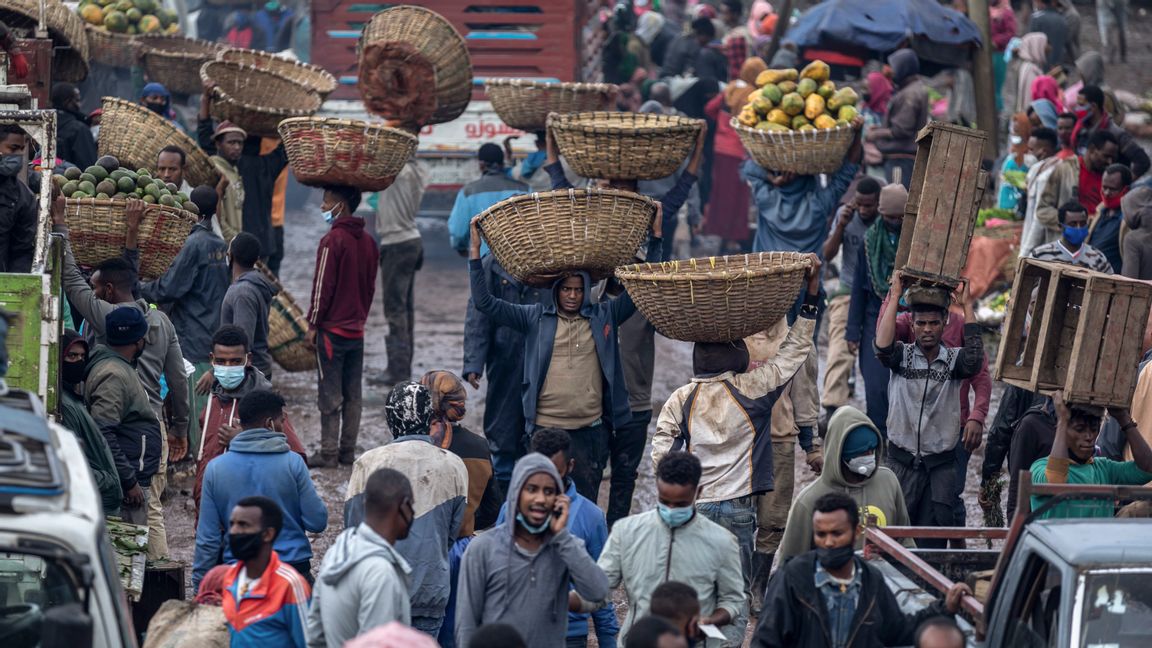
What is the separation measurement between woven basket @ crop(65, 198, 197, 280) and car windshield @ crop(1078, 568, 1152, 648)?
6013mm

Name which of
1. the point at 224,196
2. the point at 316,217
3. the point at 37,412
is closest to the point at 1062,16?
the point at 316,217

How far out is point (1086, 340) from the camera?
7395 millimetres

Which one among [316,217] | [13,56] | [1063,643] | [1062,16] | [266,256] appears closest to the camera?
[1063,643]

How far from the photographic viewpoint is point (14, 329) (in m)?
7.25

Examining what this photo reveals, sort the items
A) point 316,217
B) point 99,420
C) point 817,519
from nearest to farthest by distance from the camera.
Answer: point 817,519, point 99,420, point 316,217

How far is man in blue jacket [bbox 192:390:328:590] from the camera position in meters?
6.93

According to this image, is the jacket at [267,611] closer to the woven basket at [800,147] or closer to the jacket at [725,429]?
the jacket at [725,429]

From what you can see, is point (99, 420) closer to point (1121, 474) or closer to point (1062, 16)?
point (1121, 474)

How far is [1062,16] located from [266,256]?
14.0 m

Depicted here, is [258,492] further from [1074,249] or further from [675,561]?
[1074,249]

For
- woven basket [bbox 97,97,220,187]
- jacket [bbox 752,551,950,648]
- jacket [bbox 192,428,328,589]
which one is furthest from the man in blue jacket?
woven basket [bbox 97,97,220,187]

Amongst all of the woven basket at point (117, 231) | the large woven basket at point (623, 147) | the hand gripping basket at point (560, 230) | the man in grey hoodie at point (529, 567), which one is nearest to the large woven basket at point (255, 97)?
the woven basket at point (117, 231)

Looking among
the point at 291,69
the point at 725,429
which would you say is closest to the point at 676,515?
the point at 725,429

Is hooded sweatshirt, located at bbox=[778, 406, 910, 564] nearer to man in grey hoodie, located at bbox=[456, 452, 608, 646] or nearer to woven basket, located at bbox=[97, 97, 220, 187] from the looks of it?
man in grey hoodie, located at bbox=[456, 452, 608, 646]
